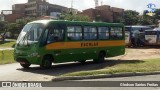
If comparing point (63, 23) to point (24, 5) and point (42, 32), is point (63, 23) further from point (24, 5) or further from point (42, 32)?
point (24, 5)

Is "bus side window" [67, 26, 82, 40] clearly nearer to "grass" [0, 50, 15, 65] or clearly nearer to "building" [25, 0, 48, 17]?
"grass" [0, 50, 15, 65]

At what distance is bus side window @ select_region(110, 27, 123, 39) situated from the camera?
25752mm

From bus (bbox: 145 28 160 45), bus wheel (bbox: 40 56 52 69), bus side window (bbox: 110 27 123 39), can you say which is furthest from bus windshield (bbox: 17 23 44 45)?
bus (bbox: 145 28 160 45)

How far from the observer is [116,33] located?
86.5ft

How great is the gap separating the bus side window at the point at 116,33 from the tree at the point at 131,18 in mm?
87765

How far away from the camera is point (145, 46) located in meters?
47.2

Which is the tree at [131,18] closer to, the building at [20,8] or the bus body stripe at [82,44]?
the building at [20,8]

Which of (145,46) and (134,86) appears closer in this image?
(134,86)

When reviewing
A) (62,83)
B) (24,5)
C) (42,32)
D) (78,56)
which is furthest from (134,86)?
(24,5)

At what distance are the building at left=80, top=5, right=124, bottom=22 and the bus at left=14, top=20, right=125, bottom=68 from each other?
99764 mm

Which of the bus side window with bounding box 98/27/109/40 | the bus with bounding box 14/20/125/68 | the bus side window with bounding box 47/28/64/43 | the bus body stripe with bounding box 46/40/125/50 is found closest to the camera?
the bus with bounding box 14/20/125/68

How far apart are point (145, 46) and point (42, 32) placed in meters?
29.4

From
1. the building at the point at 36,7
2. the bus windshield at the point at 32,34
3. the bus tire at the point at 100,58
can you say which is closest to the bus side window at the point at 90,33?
the bus tire at the point at 100,58

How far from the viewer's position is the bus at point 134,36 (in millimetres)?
46556
